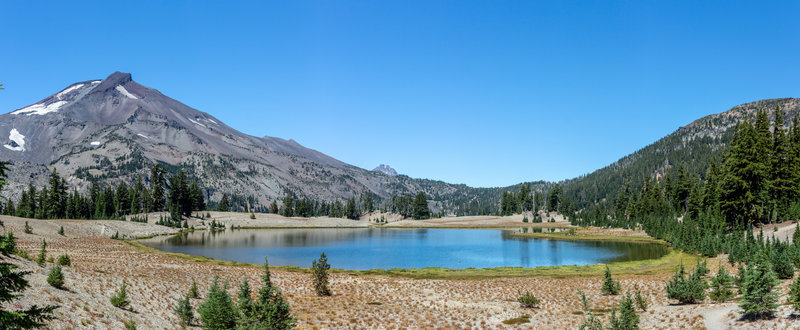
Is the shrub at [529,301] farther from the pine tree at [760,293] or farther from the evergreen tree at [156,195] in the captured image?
the evergreen tree at [156,195]

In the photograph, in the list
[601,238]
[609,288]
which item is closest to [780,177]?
[601,238]

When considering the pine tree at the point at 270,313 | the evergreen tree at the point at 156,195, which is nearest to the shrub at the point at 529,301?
the pine tree at the point at 270,313

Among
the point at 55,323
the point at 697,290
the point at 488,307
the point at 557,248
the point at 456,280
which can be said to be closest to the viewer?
the point at 55,323

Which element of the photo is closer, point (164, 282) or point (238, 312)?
point (238, 312)

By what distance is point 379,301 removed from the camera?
123ft

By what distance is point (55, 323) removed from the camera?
1922 cm

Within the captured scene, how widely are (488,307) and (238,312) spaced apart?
2037cm

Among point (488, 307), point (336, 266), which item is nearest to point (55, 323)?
point (488, 307)

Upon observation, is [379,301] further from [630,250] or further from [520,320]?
[630,250]

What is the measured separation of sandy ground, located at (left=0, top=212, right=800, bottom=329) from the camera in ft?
77.1

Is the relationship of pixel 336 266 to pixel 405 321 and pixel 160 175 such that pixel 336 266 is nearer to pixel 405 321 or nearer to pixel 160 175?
pixel 405 321

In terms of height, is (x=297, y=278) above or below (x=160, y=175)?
below

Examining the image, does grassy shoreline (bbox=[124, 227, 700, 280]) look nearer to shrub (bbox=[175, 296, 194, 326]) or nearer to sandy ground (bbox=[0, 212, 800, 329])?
sandy ground (bbox=[0, 212, 800, 329])

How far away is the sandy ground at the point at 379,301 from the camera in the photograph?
2350cm
